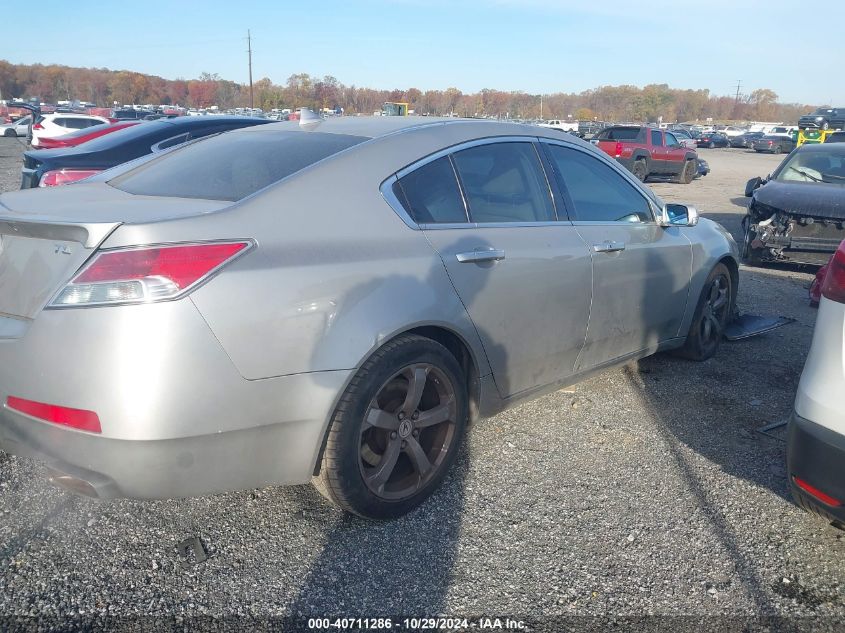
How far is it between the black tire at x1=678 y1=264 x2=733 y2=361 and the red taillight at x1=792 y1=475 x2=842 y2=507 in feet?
7.35

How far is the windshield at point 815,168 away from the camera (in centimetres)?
877

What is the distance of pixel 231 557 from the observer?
2.73m

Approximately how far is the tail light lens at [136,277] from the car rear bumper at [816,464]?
7.28 ft

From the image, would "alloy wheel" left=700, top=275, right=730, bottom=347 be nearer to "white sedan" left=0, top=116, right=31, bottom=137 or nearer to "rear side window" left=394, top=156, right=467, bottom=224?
"rear side window" left=394, top=156, right=467, bottom=224

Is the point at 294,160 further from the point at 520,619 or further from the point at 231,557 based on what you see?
the point at 520,619

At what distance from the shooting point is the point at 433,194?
3.14m

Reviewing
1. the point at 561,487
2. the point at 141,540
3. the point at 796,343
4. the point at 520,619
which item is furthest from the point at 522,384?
the point at 796,343

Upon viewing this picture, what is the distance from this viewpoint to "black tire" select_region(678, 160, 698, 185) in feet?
74.5

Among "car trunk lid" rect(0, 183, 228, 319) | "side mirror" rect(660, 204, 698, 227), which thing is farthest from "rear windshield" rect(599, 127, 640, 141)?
"car trunk lid" rect(0, 183, 228, 319)

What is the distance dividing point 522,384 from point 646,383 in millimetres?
1575

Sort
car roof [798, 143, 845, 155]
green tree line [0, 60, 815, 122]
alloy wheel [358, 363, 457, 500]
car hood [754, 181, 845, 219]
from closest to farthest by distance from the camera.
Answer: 1. alloy wheel [358, 363, 457, 500]
2. car hood [754, 181, 845, 219]
3. car roof [798, 143, 845, 155]
4. green tree line [0, 60, 815, 122]

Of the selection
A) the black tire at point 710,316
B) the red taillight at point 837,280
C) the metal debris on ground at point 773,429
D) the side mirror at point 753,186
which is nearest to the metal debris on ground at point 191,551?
the red taillight at point 837,280

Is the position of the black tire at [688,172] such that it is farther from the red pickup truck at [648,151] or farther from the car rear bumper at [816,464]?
the car rear bumper at [816,464]

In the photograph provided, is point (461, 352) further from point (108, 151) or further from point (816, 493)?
point (108, 151)
